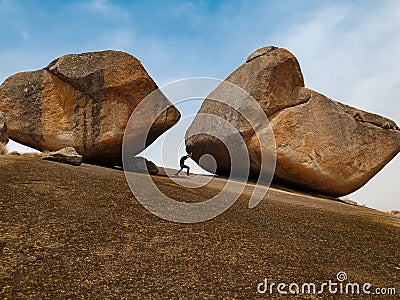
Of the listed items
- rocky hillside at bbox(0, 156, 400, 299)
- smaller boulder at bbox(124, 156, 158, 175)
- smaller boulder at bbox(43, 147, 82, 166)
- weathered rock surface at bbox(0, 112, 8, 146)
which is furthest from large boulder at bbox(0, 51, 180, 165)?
rocky hillside at bbox(0, 156, 400, 299)

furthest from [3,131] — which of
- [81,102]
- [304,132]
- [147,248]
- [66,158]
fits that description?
[304,132]

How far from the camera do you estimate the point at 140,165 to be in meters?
16.1

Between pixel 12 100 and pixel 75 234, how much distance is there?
10.6 meters

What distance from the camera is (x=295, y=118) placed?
17.7 m

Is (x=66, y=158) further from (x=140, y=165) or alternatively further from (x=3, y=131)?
(x=140, y=165)

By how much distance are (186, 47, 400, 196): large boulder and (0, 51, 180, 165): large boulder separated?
185 inches

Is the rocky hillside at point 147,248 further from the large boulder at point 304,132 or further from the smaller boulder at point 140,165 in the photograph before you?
the large boulder at point 304,132

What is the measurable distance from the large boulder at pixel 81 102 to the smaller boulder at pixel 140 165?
1010 millimetres

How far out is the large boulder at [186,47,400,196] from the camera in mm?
17609

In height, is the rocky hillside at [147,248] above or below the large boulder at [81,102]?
below

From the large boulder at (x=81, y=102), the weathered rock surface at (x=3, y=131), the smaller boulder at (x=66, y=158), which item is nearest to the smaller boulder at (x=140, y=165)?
the large boulder at (x=81, y=102)

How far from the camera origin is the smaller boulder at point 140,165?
15.6 meters

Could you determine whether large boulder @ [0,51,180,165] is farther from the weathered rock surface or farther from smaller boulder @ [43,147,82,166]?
smaller boulder @ [43,147,82,166]

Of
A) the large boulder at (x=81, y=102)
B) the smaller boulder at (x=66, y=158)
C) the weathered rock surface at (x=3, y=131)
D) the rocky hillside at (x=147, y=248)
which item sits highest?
the large boulder at (x=81, y=102)
